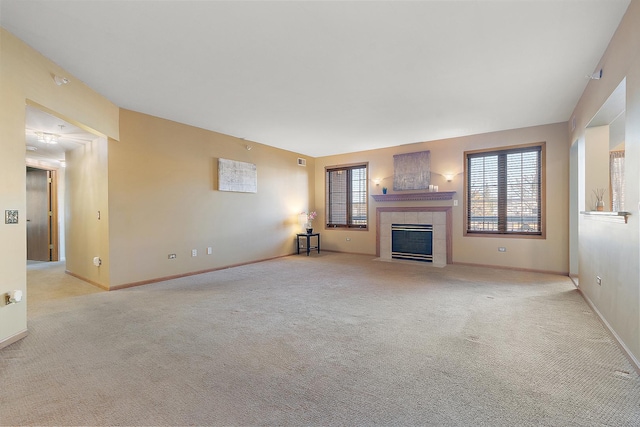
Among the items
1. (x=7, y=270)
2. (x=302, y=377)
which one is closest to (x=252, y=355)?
(x=302, y=377)

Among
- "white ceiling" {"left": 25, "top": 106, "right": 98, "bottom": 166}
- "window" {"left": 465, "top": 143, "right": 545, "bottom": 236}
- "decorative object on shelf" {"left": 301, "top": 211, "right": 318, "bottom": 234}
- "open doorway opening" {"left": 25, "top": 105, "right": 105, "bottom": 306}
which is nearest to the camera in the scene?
"white ceiling" {"left": 25, "top": 106, "right": 98, "bottom": 166}

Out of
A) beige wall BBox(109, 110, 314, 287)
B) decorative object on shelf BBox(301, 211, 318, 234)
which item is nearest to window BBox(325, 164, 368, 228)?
decorative object on shelf BBox(301, 211, 318, 234)

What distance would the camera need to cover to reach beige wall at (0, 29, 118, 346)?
250 cm

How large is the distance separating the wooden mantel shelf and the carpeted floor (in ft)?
8.84

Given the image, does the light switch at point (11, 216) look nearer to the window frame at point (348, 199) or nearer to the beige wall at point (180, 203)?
the beige wall at point (180, 203)

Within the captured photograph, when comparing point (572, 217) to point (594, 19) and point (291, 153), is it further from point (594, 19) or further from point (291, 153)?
point (291, 153)

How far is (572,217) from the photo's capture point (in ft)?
16.4

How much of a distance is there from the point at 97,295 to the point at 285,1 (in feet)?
14.5

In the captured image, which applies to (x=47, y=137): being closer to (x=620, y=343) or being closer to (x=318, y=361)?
(x=318, y=361)

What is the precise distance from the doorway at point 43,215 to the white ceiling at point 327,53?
4643mm

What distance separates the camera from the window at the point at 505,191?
5520 mm

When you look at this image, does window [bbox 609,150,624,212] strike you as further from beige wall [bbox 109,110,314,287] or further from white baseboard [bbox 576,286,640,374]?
beige wall [bbox 109,110,314,287]

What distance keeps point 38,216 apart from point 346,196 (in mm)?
7785

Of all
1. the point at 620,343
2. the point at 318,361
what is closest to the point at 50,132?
the point at 318,361
